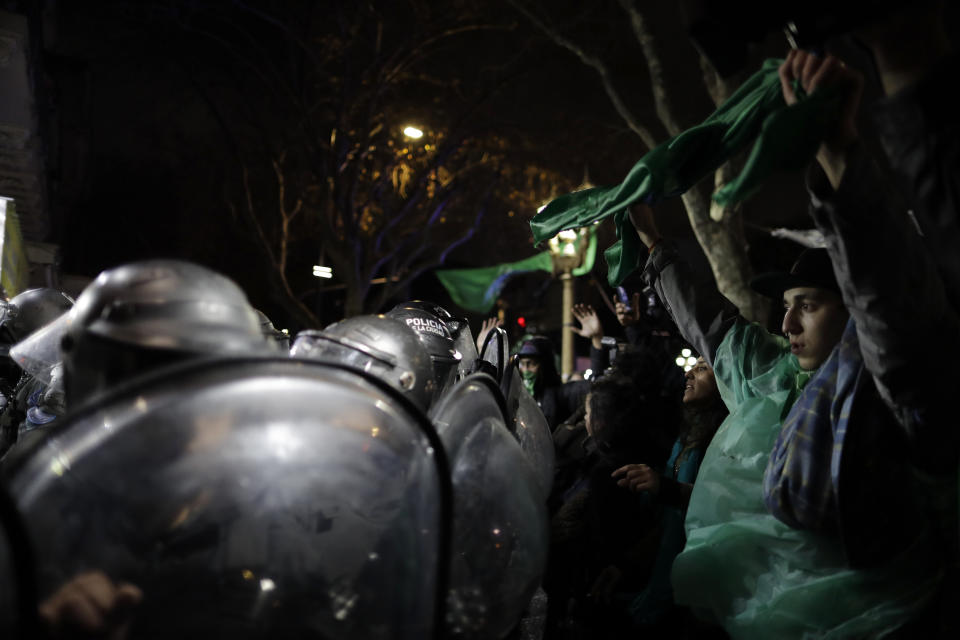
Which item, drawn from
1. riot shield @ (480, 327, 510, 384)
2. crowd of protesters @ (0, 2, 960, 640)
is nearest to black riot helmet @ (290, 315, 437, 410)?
crowd of protesters @ (0, 2, 960, 640)

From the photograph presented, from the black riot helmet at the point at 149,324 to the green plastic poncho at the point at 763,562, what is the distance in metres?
1.50

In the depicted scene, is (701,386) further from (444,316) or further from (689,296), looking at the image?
(444,316)

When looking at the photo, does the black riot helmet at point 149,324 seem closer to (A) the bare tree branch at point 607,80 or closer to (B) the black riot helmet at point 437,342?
(B) the black riot helmet at point 437,342

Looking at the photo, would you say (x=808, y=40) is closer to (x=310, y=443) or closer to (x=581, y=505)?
(x=310, y=443)

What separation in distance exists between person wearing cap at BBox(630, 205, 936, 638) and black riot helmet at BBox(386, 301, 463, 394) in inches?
37.9

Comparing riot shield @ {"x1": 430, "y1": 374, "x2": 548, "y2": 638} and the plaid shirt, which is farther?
the plaid shirt

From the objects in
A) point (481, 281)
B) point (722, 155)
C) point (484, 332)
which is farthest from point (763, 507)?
point (481, 281)

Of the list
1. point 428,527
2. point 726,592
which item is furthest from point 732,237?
point 428,527

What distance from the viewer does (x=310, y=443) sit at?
1.39 metres

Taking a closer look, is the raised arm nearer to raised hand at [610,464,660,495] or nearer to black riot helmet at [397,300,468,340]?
raised hand at [610,464,660,495]

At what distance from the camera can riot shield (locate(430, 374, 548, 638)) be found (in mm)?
1580

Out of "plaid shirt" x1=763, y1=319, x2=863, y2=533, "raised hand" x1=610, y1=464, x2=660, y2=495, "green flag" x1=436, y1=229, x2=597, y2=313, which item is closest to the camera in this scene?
"plaid shirt" x1=763, y1=319, x2=863, y2=533

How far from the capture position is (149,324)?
1.41m

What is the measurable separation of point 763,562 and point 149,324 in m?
1.80
